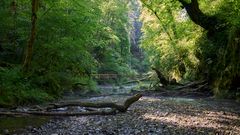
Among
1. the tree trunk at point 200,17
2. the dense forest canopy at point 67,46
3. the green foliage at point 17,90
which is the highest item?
the tree trunk at point 200,17

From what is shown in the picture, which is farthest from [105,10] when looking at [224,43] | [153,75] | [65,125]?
[65,125]

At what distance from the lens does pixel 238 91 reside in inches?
730

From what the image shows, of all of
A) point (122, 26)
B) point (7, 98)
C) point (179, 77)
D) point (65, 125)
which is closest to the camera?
point (65, 125)

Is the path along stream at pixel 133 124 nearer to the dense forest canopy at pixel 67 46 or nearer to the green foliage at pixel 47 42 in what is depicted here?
the dense forest canopy at pixel 67 46

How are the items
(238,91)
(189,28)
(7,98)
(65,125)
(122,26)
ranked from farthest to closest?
1. (122,26)
2. (189,28)
3. (238,91)
4. (7,98)
5. (65,125)

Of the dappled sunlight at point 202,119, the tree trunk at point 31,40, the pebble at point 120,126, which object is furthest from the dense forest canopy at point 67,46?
the dappled sunlight at point 202,119

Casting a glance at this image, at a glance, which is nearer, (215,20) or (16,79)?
(16,79)

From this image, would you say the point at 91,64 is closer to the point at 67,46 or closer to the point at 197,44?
the point at 67,46

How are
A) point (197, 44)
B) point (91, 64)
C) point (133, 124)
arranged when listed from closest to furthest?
point (133, 124)
point (91, 64)
point (197, 44)

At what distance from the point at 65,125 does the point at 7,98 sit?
4.54 meters

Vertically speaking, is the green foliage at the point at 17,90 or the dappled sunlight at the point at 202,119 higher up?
the green foliage at the point at 17,90

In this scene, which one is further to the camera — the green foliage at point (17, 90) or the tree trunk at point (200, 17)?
the tree trunk at point (200, 17)

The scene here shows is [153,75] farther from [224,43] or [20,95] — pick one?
[20,95]

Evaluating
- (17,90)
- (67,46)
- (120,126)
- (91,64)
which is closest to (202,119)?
(120,126)
